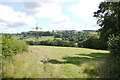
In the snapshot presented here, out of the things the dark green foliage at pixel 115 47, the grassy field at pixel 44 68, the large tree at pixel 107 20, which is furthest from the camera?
the large tree at pixel 107 20

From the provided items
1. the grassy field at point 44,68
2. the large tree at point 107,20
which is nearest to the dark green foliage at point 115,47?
the grassy field at point 44,68

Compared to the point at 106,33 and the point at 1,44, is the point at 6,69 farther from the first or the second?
the point at 106,33

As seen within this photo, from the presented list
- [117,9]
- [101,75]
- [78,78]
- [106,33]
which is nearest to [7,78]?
[78,78]

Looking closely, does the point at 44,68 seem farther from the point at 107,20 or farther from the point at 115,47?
the point at 107,20

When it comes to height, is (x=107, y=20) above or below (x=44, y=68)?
above

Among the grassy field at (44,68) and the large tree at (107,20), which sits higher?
the large tree at (107,20)

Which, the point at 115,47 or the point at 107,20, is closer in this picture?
the point at 115,47

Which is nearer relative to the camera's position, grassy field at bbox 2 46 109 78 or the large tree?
grassy field at bbox 2 46 109 78

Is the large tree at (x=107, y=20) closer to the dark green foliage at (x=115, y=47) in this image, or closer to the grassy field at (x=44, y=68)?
the grassy field at (x=44, y=68)

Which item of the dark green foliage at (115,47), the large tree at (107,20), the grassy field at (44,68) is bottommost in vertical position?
the grassy field at (44,68)

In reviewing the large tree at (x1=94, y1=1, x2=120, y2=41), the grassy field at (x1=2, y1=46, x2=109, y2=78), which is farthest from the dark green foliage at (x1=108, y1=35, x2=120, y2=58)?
the large tree at (x1=94, y1=1, x2=120, y2=41)

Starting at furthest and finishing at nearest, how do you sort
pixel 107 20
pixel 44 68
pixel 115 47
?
pixel 107 20
pixel 44 68
pixel 115 47

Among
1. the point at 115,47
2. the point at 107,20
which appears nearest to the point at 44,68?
the point at 115,47

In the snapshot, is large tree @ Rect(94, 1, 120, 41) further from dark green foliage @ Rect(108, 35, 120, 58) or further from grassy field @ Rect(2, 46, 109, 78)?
dark green foliage @ Rect(108, 35, 120, 58)
